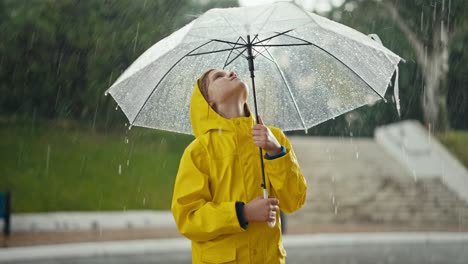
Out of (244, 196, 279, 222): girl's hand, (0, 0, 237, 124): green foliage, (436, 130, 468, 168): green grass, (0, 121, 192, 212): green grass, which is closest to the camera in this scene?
(244, 196, 279, 222): girl's hand

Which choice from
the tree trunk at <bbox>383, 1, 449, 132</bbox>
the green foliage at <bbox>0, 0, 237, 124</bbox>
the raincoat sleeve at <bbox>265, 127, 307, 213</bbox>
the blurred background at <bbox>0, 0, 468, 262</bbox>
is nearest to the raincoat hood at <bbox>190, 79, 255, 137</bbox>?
the raincoat sleeve at <bbox>265, 127, 307, 213</bbox>

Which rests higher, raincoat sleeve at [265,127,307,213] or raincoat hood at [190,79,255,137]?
raincoat hood at [190,79,255,137]

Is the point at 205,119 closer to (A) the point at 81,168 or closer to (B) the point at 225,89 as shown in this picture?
(B) the point at 225,89

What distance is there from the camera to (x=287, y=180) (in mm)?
3049

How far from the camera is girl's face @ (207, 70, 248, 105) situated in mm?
3139

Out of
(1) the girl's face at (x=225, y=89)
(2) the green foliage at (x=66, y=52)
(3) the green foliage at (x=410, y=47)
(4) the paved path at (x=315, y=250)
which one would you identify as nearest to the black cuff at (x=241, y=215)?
(1) the girl's face at (x=225, y=89)

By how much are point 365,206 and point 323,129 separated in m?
14.0

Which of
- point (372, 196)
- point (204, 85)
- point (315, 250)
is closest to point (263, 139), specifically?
point (204, 85)

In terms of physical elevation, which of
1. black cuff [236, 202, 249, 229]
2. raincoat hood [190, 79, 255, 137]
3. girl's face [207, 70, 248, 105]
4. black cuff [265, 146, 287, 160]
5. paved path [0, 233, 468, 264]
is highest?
girl's face [207, 70, 248, 105]

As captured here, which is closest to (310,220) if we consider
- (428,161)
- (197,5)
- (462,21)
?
(428,161)

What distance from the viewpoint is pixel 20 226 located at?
14.1 meters

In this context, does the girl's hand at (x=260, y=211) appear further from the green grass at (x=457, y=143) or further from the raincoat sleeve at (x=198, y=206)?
the green grass at (x=457, y=143)

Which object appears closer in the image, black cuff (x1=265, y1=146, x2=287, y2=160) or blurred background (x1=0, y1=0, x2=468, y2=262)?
black cuff (x1=265, y1=146, x2=287, y2=160)

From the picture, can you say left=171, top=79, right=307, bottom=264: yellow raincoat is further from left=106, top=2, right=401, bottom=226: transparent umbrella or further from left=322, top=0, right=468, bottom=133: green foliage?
left=322, top=0, right=468, bottom=133: green foliage
